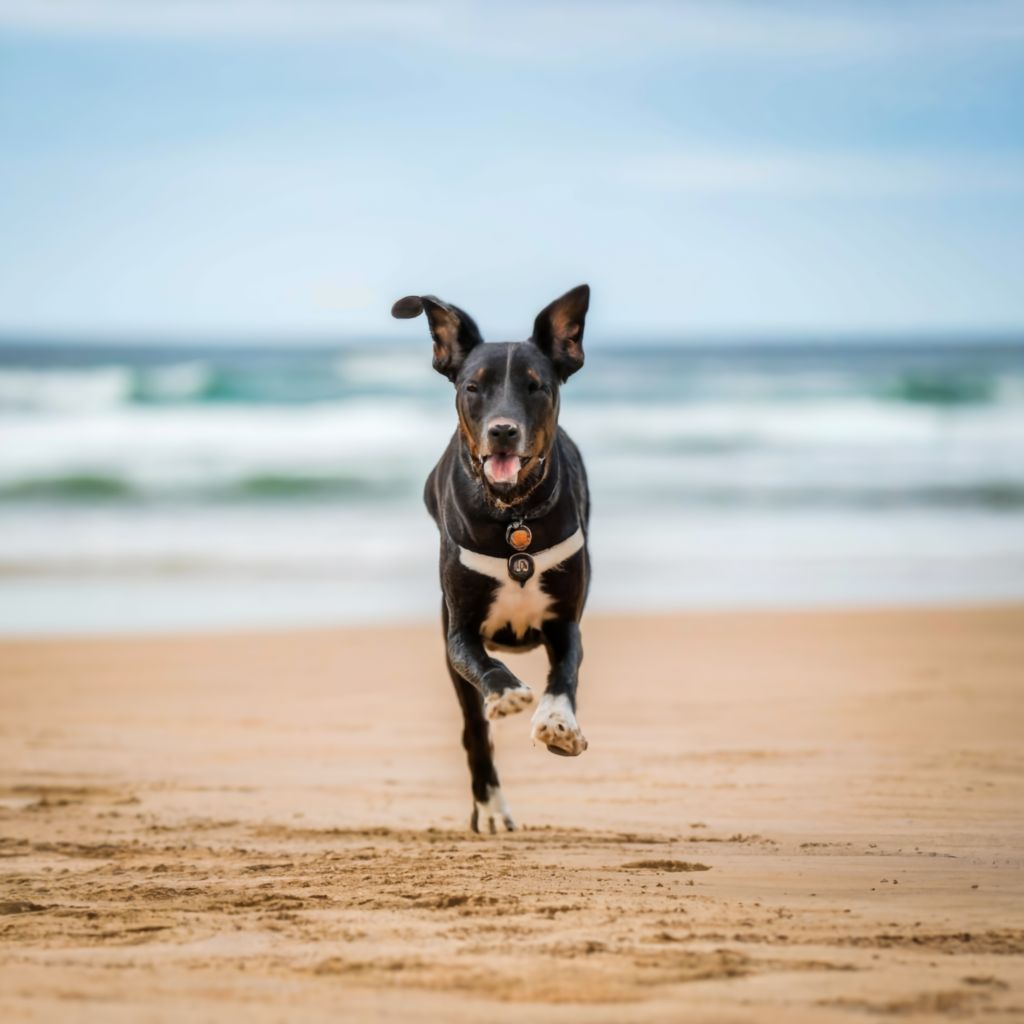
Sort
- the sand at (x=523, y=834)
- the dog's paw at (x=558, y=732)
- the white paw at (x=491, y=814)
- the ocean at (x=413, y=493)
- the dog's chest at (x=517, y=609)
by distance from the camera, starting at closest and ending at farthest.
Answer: the sand at (x=523, y=834) < the dog's paw at (x=558, y=732) < the dog's chest at (x=517, y=609) < the white paw at (x=491, y=814) < the ocean at (x=413, y=493)

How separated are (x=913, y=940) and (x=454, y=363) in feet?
8.58

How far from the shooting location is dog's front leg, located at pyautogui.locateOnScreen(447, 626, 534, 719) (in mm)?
4953

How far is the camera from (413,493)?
20.1 meters

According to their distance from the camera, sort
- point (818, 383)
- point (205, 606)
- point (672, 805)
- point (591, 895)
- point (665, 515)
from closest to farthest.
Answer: point (591, 895) → point (672, 805) → point (205, 606) → point (665, 515) → point (818, 383)

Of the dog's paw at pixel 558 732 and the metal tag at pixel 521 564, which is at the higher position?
the metal tag at pixel 521 564

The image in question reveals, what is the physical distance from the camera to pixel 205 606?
478 inches

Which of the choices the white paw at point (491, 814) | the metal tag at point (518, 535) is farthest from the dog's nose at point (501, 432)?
the white paw at point (491, 814)

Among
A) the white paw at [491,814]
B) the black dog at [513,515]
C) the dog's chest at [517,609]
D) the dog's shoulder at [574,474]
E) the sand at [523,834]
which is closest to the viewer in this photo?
the sand at [523,834]

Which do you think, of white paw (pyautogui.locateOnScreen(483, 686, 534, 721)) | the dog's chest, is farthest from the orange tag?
white paw (pyautogui.locateOnScreen(483, 686, 534, 721))

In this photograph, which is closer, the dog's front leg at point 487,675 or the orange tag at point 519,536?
the dog's front leg at point 487,675

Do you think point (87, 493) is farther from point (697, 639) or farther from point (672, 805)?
point (672, 805)

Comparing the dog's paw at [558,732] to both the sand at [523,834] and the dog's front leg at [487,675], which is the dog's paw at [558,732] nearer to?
the dog's front leg at [487,675]

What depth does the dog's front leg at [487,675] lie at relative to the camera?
4.95 m

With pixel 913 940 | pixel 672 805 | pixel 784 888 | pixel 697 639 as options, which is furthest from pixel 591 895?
pixel 697 639
